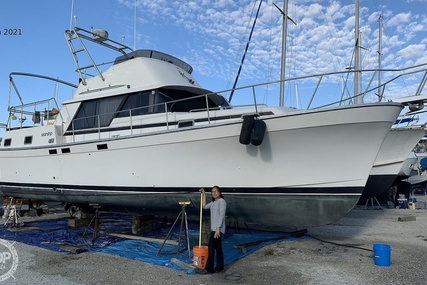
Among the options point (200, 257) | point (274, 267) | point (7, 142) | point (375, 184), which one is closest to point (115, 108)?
point (7, 142)

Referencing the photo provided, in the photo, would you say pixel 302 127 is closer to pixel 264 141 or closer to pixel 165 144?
pixel 264 141

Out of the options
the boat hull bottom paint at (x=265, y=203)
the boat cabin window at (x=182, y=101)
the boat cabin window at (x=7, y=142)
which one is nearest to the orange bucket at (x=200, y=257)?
the boat hull bottom paint at (x=265, y=203)

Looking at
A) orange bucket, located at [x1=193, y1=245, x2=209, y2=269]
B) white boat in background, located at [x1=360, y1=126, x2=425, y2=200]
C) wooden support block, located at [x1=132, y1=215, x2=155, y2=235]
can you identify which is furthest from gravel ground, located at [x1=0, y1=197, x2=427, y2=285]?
white boat in background, located at [x1=360, y1=126, x2=425, y2=200]

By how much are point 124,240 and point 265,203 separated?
10.4 feet

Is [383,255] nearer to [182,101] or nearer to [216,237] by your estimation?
[216,237]

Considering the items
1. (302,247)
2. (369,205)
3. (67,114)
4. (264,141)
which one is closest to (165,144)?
(264,141)

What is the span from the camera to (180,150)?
640 centimetres

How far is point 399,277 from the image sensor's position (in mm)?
4789

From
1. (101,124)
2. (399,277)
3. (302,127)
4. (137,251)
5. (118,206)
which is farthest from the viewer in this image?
(101,124)

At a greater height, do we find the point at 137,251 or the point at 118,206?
the point at 118,206

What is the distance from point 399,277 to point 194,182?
3.60m

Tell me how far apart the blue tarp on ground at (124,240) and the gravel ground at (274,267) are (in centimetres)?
24

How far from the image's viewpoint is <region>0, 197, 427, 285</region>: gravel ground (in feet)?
15.5

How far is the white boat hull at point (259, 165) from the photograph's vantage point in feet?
18.1
